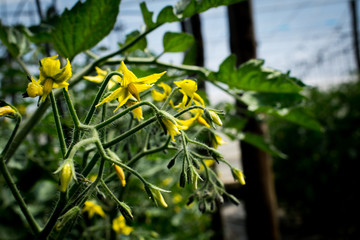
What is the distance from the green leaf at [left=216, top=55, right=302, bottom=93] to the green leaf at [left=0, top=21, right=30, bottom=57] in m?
0.63

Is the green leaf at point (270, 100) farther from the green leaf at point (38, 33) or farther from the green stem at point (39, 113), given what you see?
the green leaf at point (38, 33)

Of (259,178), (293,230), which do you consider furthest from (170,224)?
(293,230)

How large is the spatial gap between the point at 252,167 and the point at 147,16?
158cm

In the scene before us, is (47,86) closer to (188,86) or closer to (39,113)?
A: (188,86)

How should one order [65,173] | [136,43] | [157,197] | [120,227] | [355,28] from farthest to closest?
1. [355,28]
2. [120,227]
3. [136,43]
4. [157,197]
5. [65,173]

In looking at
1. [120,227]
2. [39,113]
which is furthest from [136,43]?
[120,227]

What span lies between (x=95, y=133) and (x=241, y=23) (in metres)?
1.85

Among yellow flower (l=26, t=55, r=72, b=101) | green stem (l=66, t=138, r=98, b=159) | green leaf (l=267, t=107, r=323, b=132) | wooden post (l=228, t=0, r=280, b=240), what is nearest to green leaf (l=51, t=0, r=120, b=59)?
yellow flower (l=26, t=55, r=72, b=101)

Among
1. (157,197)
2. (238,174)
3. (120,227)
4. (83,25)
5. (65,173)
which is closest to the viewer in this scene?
(65,173)

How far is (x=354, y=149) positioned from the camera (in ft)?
11.5

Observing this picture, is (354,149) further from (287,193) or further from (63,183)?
(63,183)

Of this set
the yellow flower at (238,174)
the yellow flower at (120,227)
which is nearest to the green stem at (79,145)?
the yellow flower at (238,174)

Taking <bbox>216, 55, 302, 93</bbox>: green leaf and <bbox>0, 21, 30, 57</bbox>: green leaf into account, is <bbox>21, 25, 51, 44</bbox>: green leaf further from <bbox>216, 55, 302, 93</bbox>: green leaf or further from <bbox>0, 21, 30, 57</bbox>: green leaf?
<bbox>216, 55, 302, 93</bbox>: green leaf

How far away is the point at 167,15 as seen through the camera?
0.85m
